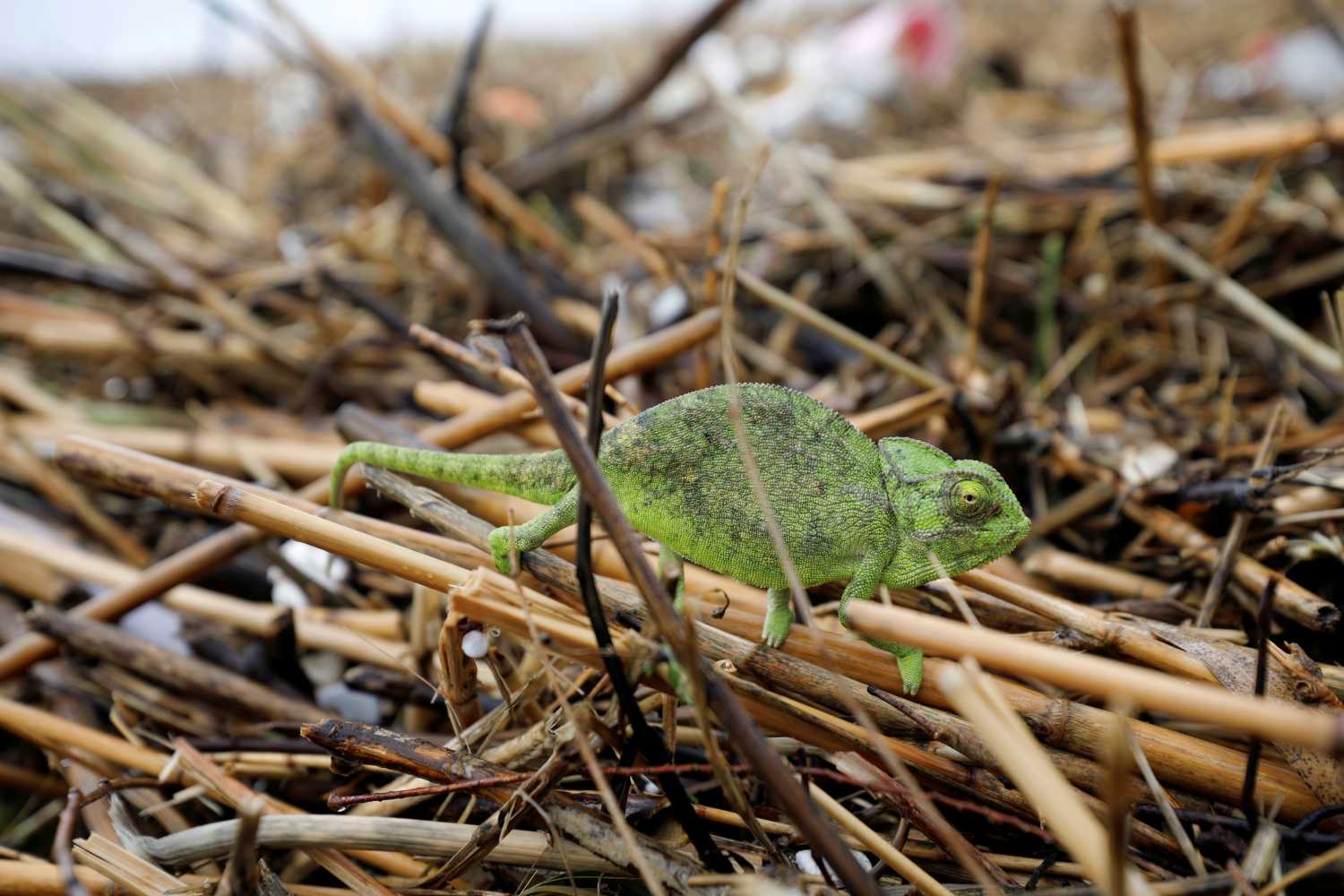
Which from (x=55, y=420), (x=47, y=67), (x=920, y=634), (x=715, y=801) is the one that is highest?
(x=47, y=67)

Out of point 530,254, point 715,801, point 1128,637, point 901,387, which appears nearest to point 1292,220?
point 901,387

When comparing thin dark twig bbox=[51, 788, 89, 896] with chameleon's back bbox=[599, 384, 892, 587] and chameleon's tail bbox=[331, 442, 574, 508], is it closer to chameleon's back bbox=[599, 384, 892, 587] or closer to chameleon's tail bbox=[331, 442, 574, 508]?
chameleon's tail bbox=[331, 442, 574, 508]

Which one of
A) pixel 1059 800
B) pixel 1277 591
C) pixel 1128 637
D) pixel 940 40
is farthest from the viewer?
pixel 940 40

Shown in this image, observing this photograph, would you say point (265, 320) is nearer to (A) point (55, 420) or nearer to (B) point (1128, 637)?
(A) point (55, 420)

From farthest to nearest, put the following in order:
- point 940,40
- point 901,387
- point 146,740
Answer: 1. point 940,40
2. point 901,387
3. point 146,740

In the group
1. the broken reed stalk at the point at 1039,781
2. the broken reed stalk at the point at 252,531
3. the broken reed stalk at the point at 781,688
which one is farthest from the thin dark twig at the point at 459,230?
the broken reed stalk at the point at 1039,781

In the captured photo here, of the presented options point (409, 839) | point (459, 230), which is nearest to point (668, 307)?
point (459, 230)

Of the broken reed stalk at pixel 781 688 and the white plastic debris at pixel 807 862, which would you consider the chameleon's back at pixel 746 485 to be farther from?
the white plastic debris at pixel 807 862
